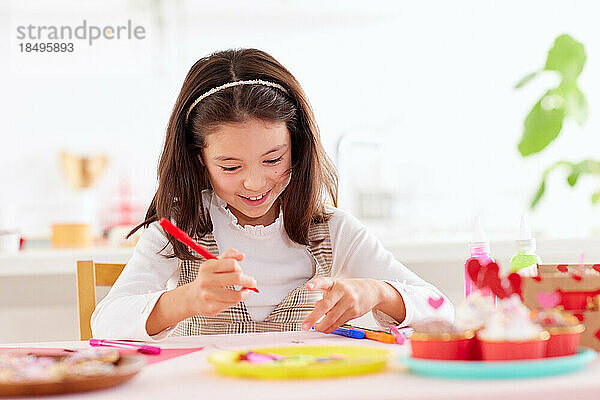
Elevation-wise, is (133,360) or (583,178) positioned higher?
(583,178)

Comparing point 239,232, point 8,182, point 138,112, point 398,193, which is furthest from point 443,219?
point 239,232

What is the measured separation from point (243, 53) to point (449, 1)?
239 centimetres

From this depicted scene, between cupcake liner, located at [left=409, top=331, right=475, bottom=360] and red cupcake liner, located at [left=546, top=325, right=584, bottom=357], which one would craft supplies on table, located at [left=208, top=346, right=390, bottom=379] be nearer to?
cupcake liner, located at [left=409, top=331, right=475, bottom=360]

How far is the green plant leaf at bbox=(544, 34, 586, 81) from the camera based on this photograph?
2342 mm

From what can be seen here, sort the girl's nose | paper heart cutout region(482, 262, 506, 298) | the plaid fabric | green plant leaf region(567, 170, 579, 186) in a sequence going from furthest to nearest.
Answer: green plant leaf region(567, 170, 579, 186) → the plaid fabric → the girl's nose → paper heart cutout region(482, 262, 506, 298)

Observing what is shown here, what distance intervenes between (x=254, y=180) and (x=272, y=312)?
287mm

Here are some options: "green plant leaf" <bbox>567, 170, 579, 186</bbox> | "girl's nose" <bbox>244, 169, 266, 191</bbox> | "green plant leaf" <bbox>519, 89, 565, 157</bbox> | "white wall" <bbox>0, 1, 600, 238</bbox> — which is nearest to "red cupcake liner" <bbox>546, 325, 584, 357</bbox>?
"girl's nose" <bbox>244, 169, 266, 191</bbox>

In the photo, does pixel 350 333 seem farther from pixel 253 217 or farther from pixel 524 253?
pixel 253 217

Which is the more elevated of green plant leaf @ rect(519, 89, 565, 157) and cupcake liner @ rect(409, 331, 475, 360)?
green plant leaf @ rect(519, 89, 565, 157)

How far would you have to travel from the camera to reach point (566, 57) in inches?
92.4

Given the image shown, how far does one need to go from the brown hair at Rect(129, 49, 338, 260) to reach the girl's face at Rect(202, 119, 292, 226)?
3 cm

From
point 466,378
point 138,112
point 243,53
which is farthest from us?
point 138,112

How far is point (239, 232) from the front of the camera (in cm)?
155

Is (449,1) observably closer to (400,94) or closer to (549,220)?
(400,94)
